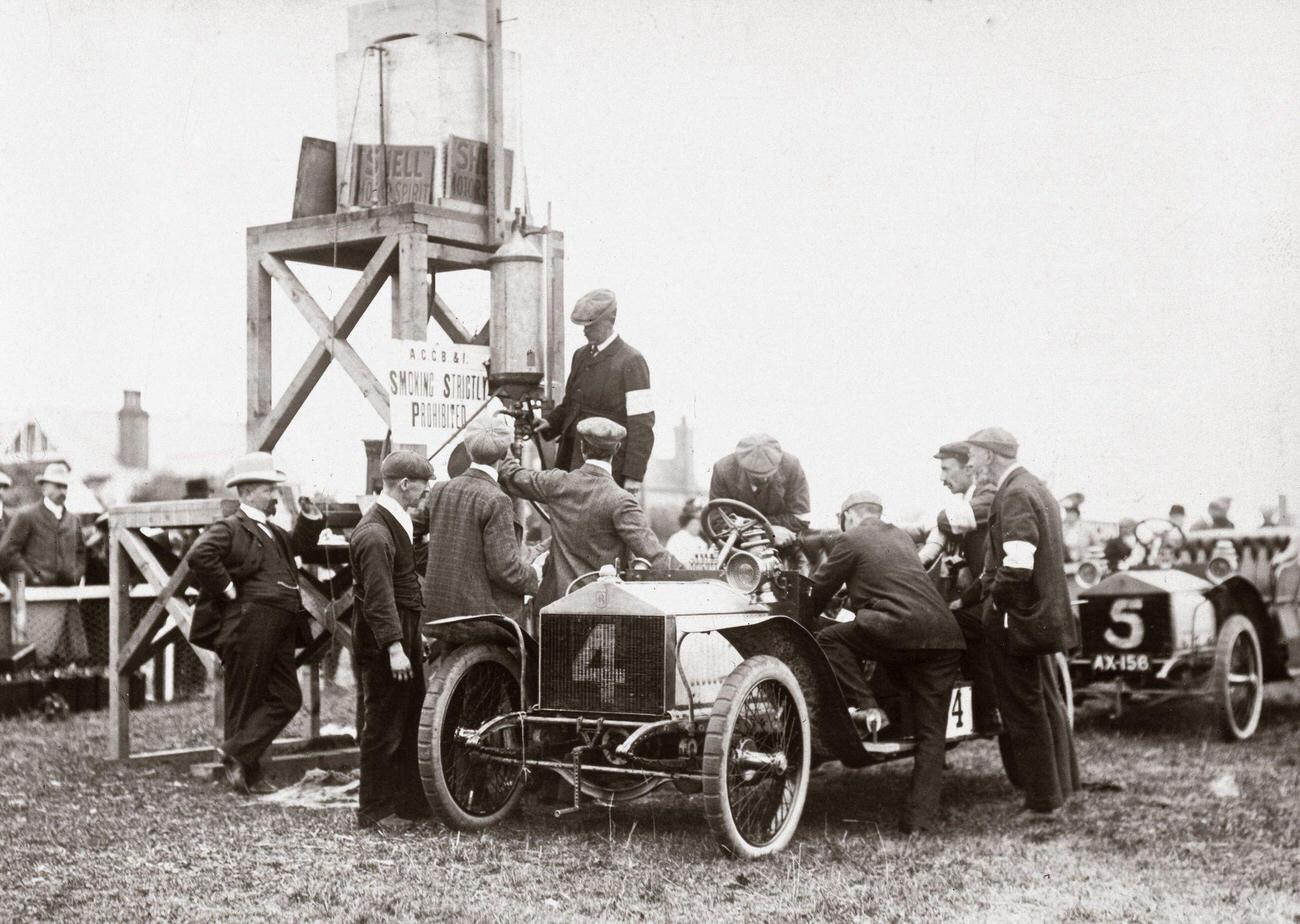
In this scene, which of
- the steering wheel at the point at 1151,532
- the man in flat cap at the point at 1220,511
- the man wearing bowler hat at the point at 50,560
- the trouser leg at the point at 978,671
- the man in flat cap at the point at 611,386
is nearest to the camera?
the trouser leg at the point at 978,671

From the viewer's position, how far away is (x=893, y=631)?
24.3 feet

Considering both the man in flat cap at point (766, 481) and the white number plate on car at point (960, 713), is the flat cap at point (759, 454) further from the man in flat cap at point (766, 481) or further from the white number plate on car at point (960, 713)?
the white number plate on car at point (960, 713)

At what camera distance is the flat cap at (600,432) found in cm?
740

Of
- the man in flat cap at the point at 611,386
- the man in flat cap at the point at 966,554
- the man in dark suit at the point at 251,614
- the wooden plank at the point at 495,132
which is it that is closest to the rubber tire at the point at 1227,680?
the man in flat cap at the point at 966,554

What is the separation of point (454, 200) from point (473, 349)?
2.95 feet

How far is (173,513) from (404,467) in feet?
8.24

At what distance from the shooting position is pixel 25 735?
35.5 ft

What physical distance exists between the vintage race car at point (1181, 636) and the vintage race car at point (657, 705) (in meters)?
3.82

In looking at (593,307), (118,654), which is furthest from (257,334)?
(593,307)

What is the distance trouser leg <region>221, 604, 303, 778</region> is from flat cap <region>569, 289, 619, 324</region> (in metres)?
2.38

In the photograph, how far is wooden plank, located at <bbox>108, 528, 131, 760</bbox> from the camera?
950 centimetres

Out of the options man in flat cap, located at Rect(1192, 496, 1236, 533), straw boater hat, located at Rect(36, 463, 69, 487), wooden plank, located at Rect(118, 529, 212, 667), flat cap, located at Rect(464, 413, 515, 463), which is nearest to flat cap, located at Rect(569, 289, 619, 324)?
flat cap, located at Rect(464, 413, 515, 463)

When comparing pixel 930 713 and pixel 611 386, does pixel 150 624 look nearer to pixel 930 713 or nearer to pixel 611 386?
pixel 611 386

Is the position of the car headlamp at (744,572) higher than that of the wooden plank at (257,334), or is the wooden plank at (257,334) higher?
the wooden plank at (257,334)
